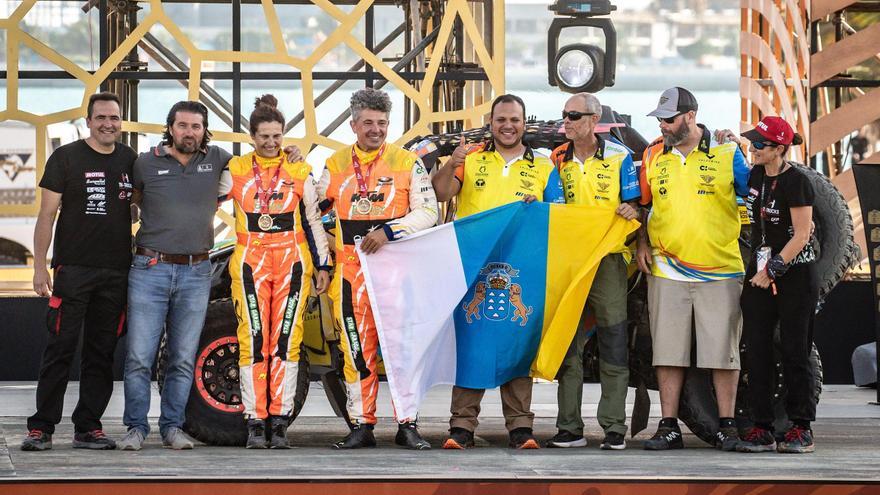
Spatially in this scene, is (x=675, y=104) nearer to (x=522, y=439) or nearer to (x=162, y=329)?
(x=522, y=439)

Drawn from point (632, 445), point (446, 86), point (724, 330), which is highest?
point (446, 86)

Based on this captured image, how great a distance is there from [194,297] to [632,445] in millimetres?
2600

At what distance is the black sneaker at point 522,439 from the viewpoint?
8.25 m

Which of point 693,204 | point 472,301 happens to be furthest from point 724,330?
point 472,301

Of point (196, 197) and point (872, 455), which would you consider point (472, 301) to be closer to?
point (196, 197)

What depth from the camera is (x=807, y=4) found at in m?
13.6

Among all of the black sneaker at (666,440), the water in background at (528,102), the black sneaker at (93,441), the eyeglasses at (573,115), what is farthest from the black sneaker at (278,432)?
the water in background at (528,102)

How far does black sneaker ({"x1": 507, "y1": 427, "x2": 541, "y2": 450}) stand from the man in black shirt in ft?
7.14

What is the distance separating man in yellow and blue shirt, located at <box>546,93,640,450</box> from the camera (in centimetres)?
828

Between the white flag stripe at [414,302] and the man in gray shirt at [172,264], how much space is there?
99 centimetres

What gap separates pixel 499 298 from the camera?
8375 millimetres

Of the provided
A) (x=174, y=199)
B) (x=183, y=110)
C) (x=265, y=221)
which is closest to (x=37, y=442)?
(x=174, y=199)

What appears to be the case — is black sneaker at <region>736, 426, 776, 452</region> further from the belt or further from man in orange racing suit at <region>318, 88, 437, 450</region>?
the belt

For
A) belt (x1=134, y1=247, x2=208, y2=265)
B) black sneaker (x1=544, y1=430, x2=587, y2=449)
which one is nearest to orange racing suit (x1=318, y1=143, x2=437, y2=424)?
belt (x1=134, y1=247, x2=208, y2=265)
